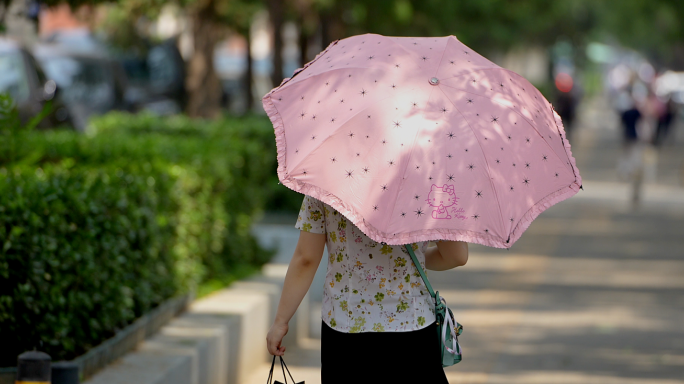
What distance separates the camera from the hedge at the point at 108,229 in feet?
14.1

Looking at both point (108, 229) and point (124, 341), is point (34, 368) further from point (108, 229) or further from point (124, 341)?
point (108, 229)

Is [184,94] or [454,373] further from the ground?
[184,94]

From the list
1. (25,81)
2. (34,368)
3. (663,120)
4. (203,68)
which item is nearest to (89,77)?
(203,68)

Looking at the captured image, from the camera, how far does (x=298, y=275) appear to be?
321 cm

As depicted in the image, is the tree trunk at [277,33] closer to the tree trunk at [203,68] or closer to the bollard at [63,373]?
the tree trunk at [203,68]

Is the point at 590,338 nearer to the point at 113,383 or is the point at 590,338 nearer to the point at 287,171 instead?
the point at 113,383

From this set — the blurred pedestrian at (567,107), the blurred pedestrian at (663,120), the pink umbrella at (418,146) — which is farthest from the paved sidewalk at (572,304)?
the blurred pedestrian at (567,107)

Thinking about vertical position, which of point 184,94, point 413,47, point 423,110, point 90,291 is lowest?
point 90,291

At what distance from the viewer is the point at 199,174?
6875 millimetres

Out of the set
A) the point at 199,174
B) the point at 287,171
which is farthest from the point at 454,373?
the point at 287,171

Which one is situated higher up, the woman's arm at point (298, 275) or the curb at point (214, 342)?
the woman's arm at point (298, 275)

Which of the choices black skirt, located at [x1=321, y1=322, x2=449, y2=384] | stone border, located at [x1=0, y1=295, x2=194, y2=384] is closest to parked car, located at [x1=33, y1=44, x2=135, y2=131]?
stone border, located at [x1=0, y1=295, x2=194, y2=384]

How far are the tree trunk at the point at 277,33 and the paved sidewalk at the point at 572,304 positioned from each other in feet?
15.7

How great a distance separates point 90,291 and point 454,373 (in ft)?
8.91
